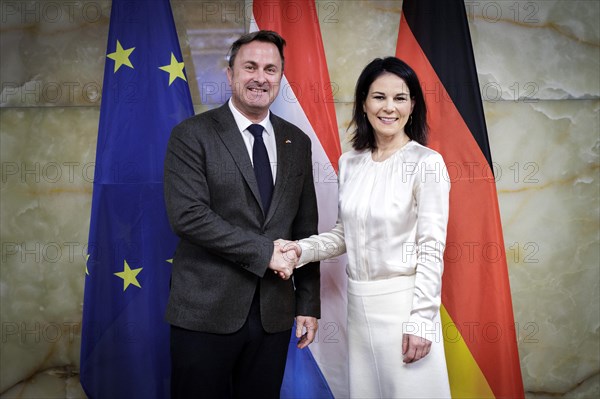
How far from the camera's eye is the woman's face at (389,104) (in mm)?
1681

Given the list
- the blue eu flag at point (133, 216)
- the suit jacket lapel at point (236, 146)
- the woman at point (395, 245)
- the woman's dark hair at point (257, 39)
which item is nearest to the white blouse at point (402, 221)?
the woman at point (395, 245)

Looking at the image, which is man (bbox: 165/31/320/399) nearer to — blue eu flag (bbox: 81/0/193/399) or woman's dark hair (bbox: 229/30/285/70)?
woman's dark hair (bbox: 229/30/285/70)

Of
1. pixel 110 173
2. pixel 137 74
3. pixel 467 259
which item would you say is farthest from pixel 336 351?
pixel 137 74

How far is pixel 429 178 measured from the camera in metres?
1.54

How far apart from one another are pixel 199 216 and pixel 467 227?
1128 millimetres

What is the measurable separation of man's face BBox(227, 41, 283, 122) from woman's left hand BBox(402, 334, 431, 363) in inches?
34.6

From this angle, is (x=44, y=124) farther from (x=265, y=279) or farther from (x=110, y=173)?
(x=265, y=279)

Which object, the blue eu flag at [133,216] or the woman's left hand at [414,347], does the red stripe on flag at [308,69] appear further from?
the woman's left hand at [414,347]

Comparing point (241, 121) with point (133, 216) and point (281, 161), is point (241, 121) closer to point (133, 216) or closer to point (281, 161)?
point (281, 161)

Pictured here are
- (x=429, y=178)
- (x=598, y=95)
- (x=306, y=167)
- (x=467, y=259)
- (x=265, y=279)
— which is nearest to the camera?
(x=429, y=178)

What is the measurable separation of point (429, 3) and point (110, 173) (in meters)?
1.51

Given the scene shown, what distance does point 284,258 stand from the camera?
166cm

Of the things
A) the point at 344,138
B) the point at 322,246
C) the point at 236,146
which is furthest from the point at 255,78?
the point at 344,138

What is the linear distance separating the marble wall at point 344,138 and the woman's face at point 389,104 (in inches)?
33.1
